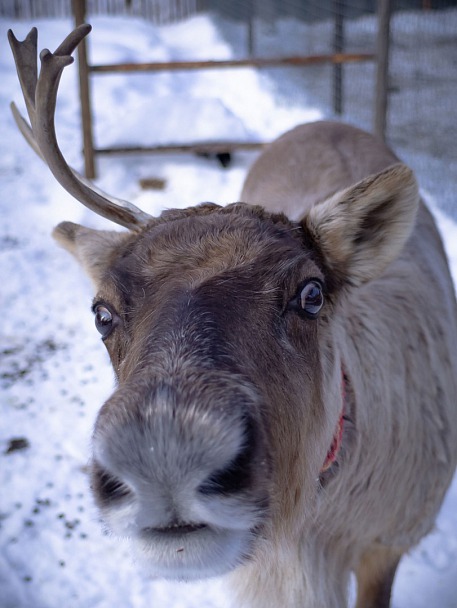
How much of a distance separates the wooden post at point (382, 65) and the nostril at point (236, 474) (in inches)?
248

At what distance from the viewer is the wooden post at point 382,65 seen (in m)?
6.68

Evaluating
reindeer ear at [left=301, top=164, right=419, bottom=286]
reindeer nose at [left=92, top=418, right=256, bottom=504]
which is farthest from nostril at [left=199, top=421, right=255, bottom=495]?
reindeer ear at [left=301, top=164, right=419, bottom=286]

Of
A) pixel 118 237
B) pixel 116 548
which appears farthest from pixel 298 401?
pixel 116 548

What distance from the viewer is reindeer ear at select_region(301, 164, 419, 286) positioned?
6.74 ft

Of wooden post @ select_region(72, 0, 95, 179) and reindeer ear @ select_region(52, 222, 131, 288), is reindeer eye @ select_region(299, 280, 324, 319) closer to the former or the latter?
reindeer ear @ select_region(52, 222, 131, 288)

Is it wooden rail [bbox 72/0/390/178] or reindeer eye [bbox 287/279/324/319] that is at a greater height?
wooden rail [bbox 72/0/390/178]

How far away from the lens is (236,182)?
302 inches

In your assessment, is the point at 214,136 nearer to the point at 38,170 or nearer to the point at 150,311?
the point at 38,170

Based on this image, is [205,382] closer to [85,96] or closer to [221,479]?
[221,479]

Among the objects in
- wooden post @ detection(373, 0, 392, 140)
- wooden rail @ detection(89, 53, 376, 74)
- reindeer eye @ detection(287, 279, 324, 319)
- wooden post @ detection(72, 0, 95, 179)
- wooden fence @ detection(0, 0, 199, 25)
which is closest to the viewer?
reindeer eye @ detection(287, 279, 324, 319)

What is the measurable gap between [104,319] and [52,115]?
0.83m

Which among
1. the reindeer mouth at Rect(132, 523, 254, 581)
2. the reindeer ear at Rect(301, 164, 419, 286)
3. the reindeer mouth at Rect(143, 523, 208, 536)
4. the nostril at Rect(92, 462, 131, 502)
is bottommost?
the reindeer mouth at Rect(132, 523, 254, 581)

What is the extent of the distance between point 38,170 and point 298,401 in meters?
7.06

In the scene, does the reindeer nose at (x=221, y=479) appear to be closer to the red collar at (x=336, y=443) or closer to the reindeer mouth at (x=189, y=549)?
the reindeer mouth at (x=189, y=549)
